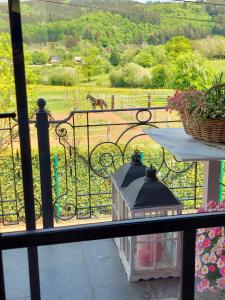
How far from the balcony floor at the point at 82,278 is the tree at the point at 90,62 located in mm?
995

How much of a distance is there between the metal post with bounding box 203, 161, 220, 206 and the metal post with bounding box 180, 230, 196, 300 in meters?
1.32

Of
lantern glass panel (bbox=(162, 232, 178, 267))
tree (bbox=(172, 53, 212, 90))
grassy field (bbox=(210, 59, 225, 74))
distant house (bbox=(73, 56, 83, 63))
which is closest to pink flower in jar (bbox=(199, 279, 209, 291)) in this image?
lantern glass panel (bbox=(162, 232, 178, 267))

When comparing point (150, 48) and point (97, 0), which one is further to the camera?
point (150, 48)

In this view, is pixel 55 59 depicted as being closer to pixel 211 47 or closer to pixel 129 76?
pixel 129 76

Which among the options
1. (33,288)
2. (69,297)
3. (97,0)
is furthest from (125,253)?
(97,0)

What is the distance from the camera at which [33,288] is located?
1070 mm

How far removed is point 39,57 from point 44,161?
0.56 m

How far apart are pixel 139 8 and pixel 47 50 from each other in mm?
510

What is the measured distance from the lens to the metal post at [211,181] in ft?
5.96

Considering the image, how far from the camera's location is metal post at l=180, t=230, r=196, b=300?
0.51m

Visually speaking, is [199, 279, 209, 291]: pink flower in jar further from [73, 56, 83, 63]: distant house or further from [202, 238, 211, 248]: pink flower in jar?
[73, 56, 83, 63]: distant house

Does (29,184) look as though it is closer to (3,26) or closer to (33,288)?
(33,288)

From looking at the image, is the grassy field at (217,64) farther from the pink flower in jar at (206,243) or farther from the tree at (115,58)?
the pink flower in jar at (206,243)

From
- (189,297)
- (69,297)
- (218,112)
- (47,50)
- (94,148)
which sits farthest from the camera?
(94,148)
